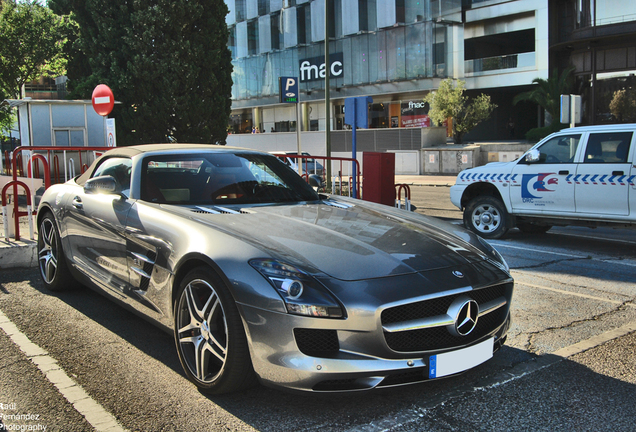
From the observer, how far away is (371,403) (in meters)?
3.23

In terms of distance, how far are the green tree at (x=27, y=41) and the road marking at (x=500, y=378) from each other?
89.0ft

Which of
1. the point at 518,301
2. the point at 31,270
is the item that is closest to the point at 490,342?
the point at 518,301

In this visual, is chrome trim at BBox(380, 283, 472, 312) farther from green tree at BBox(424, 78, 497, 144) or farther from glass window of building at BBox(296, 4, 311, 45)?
glass window of building at BBox(296, 4, 311, 45)

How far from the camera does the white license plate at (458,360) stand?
299 cm

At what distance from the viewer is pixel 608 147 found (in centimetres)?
816

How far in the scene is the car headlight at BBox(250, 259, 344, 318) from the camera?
2879mm

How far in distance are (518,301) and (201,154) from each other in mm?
3220

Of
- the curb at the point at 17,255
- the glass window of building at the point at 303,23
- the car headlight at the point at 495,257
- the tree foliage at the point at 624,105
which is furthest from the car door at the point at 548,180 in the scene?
the glass window of building at the point at 303,23

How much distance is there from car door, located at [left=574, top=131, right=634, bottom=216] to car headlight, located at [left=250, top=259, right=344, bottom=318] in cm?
655

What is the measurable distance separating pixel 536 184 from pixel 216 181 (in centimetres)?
596

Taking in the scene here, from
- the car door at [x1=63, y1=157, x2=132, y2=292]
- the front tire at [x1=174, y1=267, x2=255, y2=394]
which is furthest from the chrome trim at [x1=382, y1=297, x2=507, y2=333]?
the car door at [x1=63, y1=157, x2=132, y2=292]

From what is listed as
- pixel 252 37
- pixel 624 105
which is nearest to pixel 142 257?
pixel 624 105

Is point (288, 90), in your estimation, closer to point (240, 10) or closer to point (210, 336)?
point (210, 336)

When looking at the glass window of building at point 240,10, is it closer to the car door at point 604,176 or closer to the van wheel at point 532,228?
the van wheel at point 532,228
